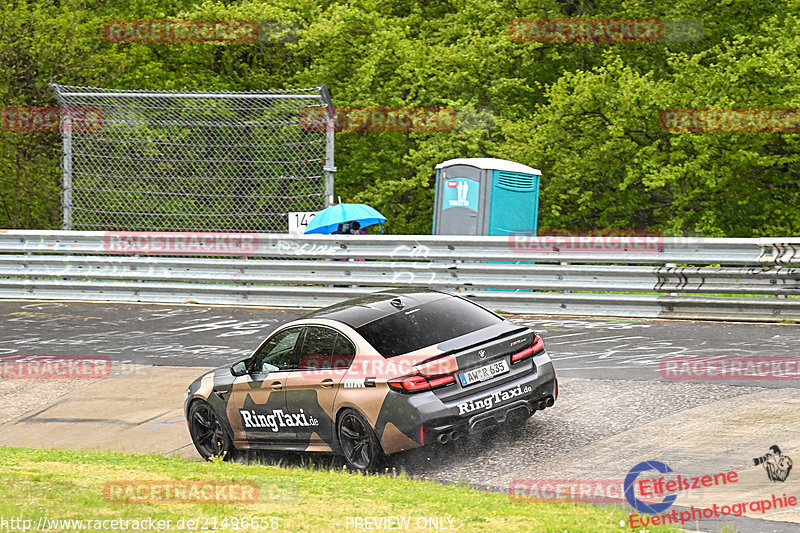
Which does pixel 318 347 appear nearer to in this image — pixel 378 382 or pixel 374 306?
pixel 374 306

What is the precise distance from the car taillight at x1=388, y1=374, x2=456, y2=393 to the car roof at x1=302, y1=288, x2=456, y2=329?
2.74 feet

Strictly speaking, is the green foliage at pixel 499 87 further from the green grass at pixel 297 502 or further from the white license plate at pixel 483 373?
the green grass at pixel 297 502

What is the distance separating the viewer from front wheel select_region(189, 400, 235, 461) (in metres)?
9.51

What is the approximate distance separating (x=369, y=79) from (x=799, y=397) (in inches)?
735

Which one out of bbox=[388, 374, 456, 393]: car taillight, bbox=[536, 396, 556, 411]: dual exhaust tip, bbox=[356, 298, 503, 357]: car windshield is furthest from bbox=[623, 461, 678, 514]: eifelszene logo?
bbox=[356, 298, 503, 357]: car windshield

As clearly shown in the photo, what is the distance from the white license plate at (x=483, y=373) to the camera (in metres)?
8.19

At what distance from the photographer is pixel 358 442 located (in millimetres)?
8367

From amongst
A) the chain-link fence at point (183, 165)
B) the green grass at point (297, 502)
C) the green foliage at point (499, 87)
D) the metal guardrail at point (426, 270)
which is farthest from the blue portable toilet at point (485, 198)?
the green grass at point (297, 502)

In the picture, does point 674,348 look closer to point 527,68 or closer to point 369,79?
point 369,79

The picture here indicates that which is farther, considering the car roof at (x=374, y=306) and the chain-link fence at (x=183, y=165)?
the chain-link fence at (x=183, y=165)

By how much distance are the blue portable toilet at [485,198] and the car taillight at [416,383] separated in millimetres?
9442

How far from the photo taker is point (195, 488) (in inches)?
271

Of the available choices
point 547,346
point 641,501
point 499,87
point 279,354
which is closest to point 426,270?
point 547,346

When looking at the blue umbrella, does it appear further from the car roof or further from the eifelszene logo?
the eifelszene logo
